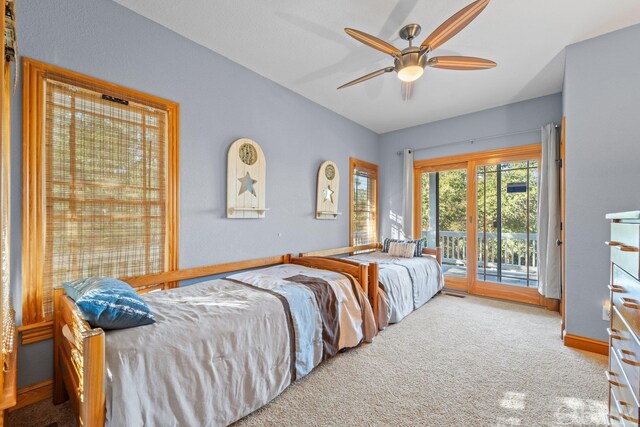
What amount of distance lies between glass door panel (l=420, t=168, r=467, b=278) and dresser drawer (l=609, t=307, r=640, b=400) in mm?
3170

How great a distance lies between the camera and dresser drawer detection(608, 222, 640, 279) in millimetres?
936

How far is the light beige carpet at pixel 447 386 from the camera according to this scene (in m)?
1.63

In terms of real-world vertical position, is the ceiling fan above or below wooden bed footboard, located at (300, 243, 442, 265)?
above

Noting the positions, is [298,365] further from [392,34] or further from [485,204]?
[485,204]

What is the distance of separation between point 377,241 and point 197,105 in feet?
11.7

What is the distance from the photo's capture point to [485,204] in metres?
4.11

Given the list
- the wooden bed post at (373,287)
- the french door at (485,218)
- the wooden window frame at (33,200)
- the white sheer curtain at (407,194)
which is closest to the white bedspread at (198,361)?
the wooden window frame at (33,200)

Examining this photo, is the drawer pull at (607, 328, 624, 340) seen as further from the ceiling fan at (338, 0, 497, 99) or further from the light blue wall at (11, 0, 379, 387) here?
the light blue wall at (11, 0, 379, 387)

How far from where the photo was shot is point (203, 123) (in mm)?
2594

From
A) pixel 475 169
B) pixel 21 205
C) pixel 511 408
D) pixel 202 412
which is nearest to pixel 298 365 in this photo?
pixel 202 412

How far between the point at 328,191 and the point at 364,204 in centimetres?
103

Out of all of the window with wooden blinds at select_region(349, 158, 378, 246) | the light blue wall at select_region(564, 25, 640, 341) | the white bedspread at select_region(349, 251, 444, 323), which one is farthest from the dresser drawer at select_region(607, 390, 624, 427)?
the window with wooden blinds at select_region(349, 158, 378, 246)

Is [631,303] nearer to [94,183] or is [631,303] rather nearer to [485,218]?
[94,183]

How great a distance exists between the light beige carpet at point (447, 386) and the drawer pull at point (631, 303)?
98 cm
